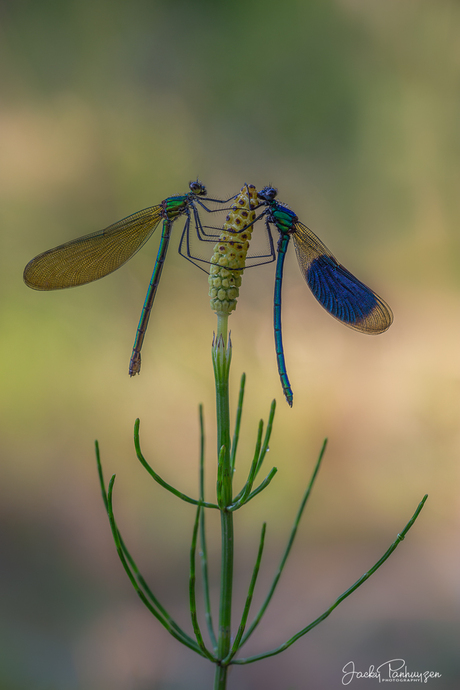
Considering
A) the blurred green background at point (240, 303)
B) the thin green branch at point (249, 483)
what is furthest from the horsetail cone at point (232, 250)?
the blurred green background at point (240, 303)

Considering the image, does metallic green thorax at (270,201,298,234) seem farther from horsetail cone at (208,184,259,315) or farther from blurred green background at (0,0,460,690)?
blurred green background at (0,0,460,690)

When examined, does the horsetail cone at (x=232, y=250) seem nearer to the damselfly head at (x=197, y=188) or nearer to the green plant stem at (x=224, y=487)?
the green plant stem at (x=224, y=487)

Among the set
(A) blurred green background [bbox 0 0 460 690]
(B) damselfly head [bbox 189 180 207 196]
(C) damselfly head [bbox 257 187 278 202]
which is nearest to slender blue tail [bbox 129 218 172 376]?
(B) damselfly head [bbox 189 180 207 196]

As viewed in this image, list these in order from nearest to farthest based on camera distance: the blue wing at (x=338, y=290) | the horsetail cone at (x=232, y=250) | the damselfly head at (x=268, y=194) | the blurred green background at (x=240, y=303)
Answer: the horsetail cone at (x=232, y=250)
the damselfly head at (x=268, y=194)
the blue wing at (x=338, y=290)
the blurred green background at (x=240, y=303)

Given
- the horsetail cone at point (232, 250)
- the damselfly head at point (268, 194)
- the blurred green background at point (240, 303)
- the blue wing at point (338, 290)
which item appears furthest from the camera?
the blurred green background at point (240, 303)

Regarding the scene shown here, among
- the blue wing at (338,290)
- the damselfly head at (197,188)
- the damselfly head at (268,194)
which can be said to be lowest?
the blue wing at (338,290)
